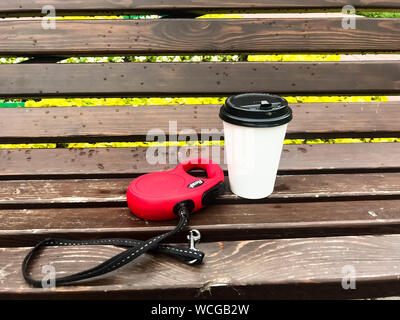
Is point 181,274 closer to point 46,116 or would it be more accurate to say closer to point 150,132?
point 150,132

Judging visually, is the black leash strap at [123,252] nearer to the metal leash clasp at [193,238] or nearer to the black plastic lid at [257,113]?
the metal leash clasp at [193,238]

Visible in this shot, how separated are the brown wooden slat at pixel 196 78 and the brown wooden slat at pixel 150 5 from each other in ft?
0.85

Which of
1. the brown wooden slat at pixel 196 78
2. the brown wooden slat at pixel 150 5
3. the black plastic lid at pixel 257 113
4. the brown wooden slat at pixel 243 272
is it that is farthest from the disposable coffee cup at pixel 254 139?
the brown wooden slat at pixel 150 5

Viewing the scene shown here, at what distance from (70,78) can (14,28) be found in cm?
34

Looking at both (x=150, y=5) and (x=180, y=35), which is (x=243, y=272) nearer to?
(x=180, y=35)

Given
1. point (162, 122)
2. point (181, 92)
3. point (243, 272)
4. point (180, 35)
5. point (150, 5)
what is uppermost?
point (150, 5)

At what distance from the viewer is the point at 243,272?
102 cm

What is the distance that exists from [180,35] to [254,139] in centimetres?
79

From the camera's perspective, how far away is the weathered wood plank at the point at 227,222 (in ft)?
3.82

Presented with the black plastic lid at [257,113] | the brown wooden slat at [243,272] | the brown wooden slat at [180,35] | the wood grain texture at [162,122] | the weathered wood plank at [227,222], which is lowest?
the brown wooden slat at [243,272]

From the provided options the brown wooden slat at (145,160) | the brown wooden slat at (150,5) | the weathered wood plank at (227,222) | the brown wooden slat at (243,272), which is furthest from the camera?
the brown wooden slat at (150,5)

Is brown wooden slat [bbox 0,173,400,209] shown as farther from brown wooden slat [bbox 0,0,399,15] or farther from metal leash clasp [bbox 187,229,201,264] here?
brown wooden slat [bbox 0,0,399,15]

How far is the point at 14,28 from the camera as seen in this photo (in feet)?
5.72

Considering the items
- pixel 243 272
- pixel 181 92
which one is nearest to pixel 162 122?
pixel 181 92
